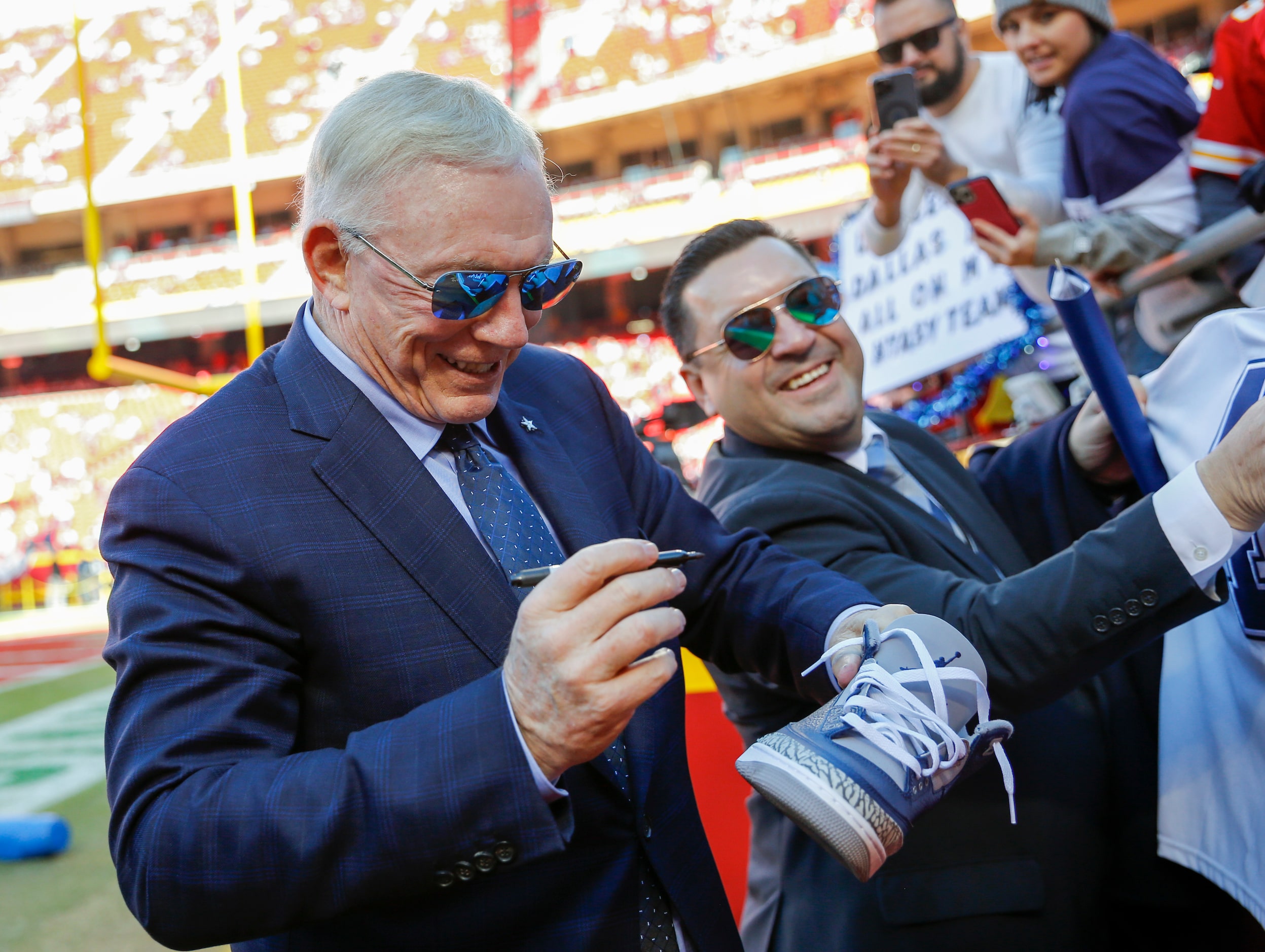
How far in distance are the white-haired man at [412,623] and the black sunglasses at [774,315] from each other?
53 cm

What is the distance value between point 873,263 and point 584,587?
2.94 m

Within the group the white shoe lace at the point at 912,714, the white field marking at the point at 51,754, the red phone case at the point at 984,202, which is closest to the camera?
the white shoe lace at the point at 912,714

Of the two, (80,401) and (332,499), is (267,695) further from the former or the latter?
(80,401)

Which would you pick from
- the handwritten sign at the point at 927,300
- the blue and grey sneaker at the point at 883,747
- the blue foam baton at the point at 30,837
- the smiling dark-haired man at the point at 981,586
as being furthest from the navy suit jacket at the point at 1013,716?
the blue foam baton at the point at 30,837

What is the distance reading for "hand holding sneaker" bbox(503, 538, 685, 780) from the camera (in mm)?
923

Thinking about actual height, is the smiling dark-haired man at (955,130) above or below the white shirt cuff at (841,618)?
above

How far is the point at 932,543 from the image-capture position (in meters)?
1.74

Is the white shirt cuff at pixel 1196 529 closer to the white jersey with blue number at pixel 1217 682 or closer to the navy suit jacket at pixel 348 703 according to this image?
the white jersey with blue number at pixel 1217 682

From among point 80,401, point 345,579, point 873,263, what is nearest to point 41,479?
point 80,401

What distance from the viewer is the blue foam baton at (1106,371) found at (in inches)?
57.4

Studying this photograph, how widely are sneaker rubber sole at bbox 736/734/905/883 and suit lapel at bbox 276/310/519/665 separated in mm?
358

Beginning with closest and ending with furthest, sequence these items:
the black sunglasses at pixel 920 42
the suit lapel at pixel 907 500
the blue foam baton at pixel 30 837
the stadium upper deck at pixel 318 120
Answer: the suit lapel at pixel 907 500, the black sunglasses at pixel 920 42, the blue foam baton at pixel 30 837, the stadium upper deck at pixel 318 120

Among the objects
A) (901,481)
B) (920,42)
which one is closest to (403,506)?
(901,481)

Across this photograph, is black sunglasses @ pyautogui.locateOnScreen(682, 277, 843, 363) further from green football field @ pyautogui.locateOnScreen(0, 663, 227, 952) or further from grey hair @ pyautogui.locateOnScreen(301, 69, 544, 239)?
green football field @ pyautogui.locateOnScreen(0, 663, 227, 952)
